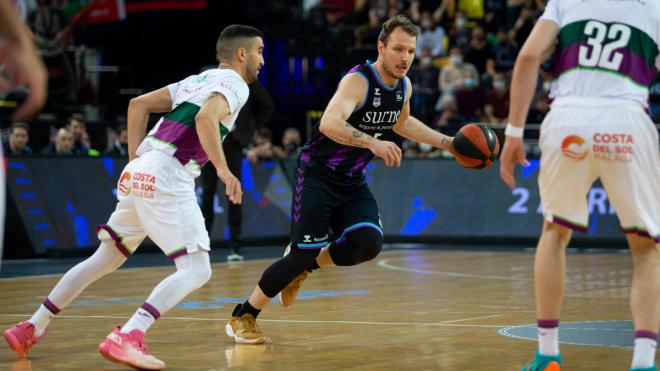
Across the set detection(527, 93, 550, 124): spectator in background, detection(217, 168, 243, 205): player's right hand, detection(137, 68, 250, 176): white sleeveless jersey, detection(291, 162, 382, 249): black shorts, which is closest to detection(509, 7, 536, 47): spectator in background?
detection(527, 93, 550, 124): spectator in background

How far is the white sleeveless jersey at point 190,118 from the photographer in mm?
7000

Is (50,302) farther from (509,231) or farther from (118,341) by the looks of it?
(509,231)

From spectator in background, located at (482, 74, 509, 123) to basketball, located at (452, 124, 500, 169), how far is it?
39.2 ft

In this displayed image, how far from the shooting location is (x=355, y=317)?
9000 millimetres

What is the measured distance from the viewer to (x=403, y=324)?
8.57 meters

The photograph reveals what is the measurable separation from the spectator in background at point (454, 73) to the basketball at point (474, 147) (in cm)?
1361

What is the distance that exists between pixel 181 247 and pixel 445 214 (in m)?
11.1

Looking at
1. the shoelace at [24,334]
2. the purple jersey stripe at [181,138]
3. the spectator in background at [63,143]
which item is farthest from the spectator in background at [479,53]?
the shoelace at [24,334]

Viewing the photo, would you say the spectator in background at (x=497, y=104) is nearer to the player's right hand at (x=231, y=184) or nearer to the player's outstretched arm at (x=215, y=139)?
the player's outstretched arm at (x=215, y=139)

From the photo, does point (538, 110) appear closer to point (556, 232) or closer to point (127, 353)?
point (556, 232)

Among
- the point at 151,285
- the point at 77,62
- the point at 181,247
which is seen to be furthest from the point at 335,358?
the point at 77,62

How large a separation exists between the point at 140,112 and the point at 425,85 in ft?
49.4

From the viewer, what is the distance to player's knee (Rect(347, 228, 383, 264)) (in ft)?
25.3

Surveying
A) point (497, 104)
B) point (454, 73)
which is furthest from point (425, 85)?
point (497, 104)
